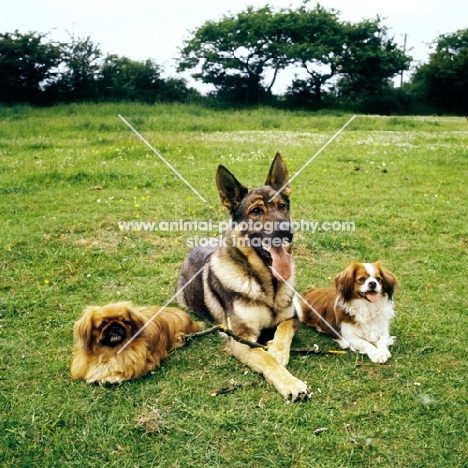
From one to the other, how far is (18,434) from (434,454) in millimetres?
3137

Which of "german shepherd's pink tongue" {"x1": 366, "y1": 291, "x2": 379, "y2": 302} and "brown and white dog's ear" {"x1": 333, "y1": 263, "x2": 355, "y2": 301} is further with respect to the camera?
"brown and white dog's ear" {"x1": 333, "y1": 263, "x2": 355, "y2": 301}

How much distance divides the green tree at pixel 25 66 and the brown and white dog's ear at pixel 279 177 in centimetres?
3168

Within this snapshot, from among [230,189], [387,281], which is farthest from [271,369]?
[230,189]

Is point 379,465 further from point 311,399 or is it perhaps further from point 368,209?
point 368,209

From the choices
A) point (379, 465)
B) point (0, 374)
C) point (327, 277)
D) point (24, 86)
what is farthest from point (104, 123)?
point (379, 465)

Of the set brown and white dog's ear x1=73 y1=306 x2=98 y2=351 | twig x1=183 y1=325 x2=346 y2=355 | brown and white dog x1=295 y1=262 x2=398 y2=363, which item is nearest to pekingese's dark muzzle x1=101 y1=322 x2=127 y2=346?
brown and white dog's ear x1=73 y1=306 x2=98 y2=351

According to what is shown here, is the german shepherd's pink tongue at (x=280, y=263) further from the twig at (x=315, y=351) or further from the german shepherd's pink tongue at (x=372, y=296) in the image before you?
the german shepherd's pink tongue at (x=372, y=296)

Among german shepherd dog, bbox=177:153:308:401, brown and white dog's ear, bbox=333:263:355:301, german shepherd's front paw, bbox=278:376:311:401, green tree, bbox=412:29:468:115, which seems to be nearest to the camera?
german shepherd's front paw, bbox=278:376:311:401

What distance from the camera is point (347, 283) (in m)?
5.63

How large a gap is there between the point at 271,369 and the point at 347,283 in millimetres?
1391

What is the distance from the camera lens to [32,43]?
3478 cm

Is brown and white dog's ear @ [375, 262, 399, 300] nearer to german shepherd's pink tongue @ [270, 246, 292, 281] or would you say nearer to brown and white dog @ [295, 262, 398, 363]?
brown and white dog @ [295, 262, 398, 363]

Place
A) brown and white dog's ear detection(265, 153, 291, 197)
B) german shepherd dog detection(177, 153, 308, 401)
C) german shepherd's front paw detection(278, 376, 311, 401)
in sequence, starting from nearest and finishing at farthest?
german shepherd's front paw detection(278, 376, 311, 401) → german shepherd dog detection(177, 153, 308, 401) → brown and white dog's ear detection(265, 153, 291, 197)

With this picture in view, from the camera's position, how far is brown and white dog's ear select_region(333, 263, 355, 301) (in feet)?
18.4
